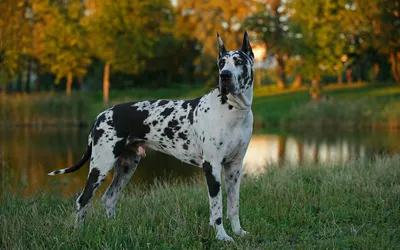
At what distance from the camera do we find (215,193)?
5.42 m

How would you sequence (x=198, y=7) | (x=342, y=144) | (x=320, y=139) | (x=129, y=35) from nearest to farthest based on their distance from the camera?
(x=342, y=144), (x=320, y=139), (x=129, y=35), (x=198, y=7)

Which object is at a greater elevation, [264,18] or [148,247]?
[264,18]

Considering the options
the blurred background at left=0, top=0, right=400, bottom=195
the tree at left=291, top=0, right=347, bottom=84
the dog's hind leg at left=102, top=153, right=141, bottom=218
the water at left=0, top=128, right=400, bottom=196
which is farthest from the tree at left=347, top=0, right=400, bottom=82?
the dog's hind leg at left=102, top=153, right=141, bottom=218

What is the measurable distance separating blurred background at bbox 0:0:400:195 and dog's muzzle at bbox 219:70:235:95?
6676 mm

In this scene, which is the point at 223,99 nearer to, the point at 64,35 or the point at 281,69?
the point at 64,35

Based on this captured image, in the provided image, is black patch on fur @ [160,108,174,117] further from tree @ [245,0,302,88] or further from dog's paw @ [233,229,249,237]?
tree @ [245,0,302,88]

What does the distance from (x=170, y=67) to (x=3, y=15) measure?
39.8 metres

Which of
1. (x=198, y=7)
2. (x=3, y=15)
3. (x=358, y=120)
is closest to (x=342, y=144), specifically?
(x=358, y=120)

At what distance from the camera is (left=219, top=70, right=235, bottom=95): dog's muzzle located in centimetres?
502

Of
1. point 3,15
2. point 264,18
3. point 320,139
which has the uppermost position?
point 264,18

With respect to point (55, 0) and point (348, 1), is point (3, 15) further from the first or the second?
point (348, 1)

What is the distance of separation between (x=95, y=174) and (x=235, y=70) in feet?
7.30

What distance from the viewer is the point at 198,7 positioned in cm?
4650

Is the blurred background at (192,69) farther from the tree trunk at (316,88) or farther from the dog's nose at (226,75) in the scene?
the dog's nose at (226,75)
